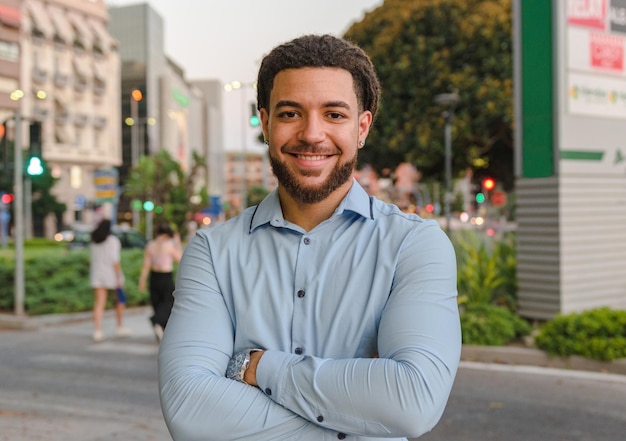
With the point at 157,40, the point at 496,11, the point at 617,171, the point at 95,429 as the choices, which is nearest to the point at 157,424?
the point at 95,429

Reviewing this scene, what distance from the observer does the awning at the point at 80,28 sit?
6688 centimetres

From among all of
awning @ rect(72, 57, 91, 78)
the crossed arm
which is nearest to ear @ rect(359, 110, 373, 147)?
the crossed arm

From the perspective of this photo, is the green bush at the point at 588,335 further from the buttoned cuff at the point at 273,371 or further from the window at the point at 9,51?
the window at the point at 9,51

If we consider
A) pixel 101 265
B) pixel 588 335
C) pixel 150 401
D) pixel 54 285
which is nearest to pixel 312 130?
pixel 150 401

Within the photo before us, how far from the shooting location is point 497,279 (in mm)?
10000

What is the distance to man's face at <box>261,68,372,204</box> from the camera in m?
1.83

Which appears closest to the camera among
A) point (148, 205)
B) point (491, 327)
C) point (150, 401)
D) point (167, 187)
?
point (150, 401)

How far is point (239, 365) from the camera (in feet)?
6.09

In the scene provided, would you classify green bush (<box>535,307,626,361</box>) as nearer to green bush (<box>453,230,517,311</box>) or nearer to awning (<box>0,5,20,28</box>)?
green bush (<box>453,230,517,311</box>)

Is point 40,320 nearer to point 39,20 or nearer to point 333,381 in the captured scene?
point 333,381

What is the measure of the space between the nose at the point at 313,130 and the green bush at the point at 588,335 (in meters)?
6.75

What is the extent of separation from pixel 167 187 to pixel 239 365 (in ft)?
97.4

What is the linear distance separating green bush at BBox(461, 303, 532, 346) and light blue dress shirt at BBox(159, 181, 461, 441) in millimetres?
7004

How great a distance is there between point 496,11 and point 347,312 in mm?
27288
